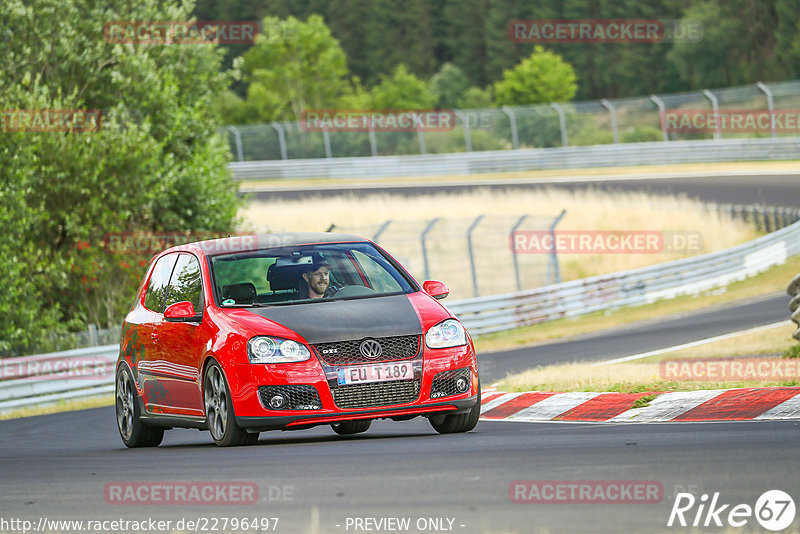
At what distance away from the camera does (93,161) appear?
2491cm

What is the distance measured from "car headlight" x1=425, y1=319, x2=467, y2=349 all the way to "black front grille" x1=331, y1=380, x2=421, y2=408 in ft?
1.19

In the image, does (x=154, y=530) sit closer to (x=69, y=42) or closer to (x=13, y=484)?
(x=13, y=484)

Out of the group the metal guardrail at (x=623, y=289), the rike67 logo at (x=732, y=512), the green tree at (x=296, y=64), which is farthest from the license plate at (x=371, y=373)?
the green tree at (x=296, y=64)

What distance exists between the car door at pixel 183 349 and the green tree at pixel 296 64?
3002 inches

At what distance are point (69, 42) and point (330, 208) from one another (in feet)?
Result: 54.3

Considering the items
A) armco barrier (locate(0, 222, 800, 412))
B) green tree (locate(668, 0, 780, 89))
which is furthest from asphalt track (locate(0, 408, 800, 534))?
green tree (locate(668, 0, 780, 89))

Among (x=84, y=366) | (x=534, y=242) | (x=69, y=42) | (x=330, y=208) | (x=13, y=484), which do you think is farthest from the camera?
(x=330, y=208)

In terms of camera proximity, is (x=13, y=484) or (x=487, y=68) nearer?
(x=13, y=484)

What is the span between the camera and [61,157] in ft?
80.3

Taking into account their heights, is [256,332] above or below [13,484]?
above

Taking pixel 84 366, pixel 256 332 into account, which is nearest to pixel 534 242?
pixel 84 366

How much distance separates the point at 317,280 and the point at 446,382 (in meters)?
1.44

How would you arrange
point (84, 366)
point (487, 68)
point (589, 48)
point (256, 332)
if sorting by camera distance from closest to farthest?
point (256, 332) → point (84, 366) → point (589, 48) → point (487, 68)

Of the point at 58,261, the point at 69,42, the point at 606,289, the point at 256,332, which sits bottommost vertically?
the point at 606,289
